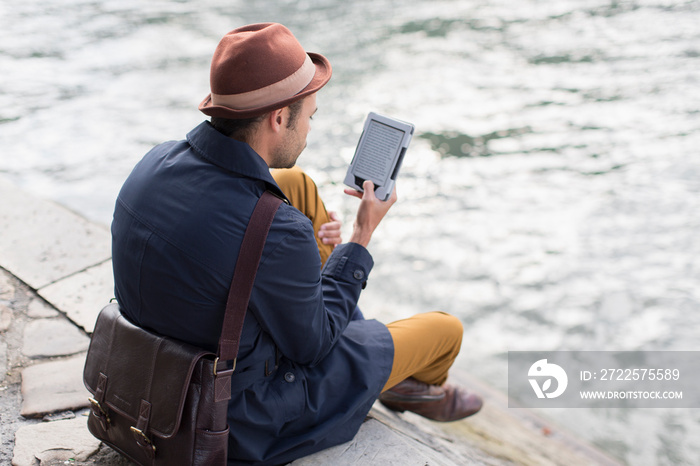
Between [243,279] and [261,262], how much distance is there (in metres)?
0.06

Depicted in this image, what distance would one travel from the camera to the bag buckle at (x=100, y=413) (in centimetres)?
163

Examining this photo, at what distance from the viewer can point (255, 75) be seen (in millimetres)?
1523

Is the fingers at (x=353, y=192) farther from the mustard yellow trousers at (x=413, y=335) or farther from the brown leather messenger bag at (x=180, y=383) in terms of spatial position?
the brown leather messenger bag at (x=180, y=383)

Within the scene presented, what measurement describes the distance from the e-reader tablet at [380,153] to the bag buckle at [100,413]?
39.6 inches

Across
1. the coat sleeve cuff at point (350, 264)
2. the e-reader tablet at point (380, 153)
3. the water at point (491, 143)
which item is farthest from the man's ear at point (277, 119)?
the water at point (491, 143)

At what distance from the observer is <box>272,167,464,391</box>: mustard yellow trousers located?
1.99 meters

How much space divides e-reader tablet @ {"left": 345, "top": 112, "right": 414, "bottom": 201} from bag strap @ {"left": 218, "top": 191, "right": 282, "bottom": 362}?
0.69m

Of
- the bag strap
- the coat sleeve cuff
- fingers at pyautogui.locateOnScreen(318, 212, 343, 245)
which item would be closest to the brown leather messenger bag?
the bag strap

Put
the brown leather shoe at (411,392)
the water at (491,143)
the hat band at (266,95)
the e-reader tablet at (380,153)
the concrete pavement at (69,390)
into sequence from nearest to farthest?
1. the hat band at (266,95)
2. the concrete pavement at (69,390)
3. the e-reader tablet at (380,153)
4. the brown leather shoe at (411,392)
5. the water at (491,143)

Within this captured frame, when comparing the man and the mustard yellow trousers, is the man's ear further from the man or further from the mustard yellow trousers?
the mustard yellow trousers

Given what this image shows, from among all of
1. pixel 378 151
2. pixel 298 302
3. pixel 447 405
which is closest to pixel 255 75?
pixel 298 302

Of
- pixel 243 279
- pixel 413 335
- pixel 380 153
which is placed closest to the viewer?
pixel 243 279

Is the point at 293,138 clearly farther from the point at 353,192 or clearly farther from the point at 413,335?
the point at 413,335

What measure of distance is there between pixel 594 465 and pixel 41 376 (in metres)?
2.26
